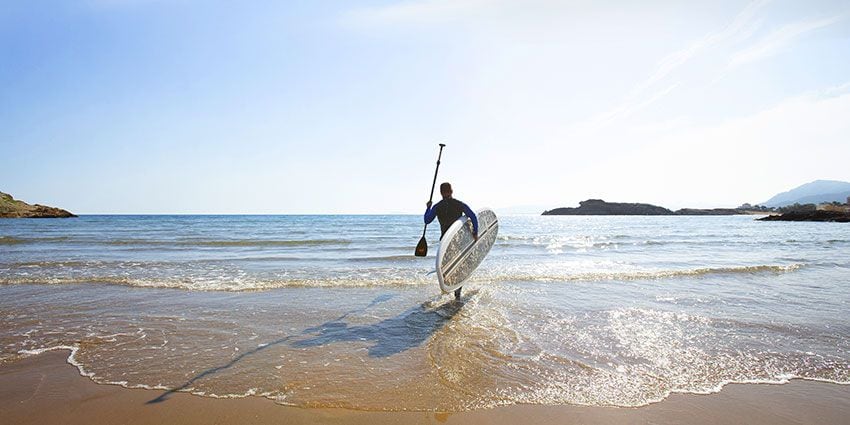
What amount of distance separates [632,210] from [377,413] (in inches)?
4498

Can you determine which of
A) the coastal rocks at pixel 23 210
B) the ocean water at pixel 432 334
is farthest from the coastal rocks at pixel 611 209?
the coastal rocks at pixel 23 210

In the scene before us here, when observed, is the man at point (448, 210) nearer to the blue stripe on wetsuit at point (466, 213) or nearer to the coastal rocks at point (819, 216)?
the blue stripe on wetsuit at point (466, 213)

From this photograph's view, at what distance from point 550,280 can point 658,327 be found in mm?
3730

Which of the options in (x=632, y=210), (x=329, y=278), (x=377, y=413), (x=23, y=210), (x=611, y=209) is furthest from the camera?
(x=611, y=209)

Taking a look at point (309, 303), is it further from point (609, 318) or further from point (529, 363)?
point (609, 318)

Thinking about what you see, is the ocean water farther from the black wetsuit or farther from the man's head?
the man's head

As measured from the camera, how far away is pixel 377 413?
2859mm

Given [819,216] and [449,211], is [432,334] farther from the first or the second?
[819,216]

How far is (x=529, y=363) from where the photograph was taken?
3.84m

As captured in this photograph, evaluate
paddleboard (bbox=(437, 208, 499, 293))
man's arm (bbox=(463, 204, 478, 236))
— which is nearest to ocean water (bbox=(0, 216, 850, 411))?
paddleboard (bbox=(437, 208, 499, 293))

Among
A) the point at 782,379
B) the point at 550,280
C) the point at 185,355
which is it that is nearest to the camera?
the point at 782,379

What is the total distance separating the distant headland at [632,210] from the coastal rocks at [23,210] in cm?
12091

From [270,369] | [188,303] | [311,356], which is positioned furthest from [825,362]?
[188,303]

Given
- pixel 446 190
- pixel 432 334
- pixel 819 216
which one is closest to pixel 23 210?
pixel 446 190
